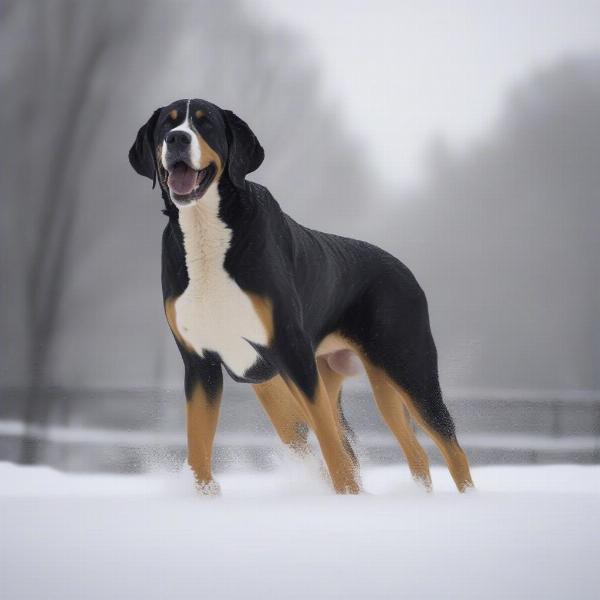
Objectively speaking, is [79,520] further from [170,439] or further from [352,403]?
[170,439]

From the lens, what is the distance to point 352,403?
4.98 metres

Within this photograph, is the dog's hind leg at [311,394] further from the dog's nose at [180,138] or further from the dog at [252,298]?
the dog's nose at [180,138]

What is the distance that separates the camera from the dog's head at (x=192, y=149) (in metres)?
2.29

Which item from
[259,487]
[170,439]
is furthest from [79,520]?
[170,439]

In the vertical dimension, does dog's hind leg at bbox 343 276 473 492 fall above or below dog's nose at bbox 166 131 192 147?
below

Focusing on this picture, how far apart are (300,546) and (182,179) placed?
109 cm

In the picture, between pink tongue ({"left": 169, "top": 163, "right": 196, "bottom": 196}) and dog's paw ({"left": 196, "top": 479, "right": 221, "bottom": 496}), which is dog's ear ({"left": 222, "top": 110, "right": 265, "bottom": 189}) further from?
dog's paw ({"left": 196, "top": 479, "right": 221, "bottom": 496})

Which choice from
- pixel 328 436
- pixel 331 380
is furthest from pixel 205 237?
pixel 331 380

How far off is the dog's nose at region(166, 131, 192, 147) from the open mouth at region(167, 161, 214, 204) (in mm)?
79

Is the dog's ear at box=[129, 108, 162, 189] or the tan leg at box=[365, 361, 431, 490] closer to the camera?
the dog's ear at box=[129, 108, 162, 189]

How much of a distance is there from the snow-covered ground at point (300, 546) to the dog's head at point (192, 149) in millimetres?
868

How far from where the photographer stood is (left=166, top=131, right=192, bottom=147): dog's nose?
7.41ft

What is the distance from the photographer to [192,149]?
2.27m

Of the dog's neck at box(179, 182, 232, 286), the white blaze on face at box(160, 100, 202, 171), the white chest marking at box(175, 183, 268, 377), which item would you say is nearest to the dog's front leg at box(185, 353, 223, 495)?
the white chest marking at box(175, 183, 268, 377)
